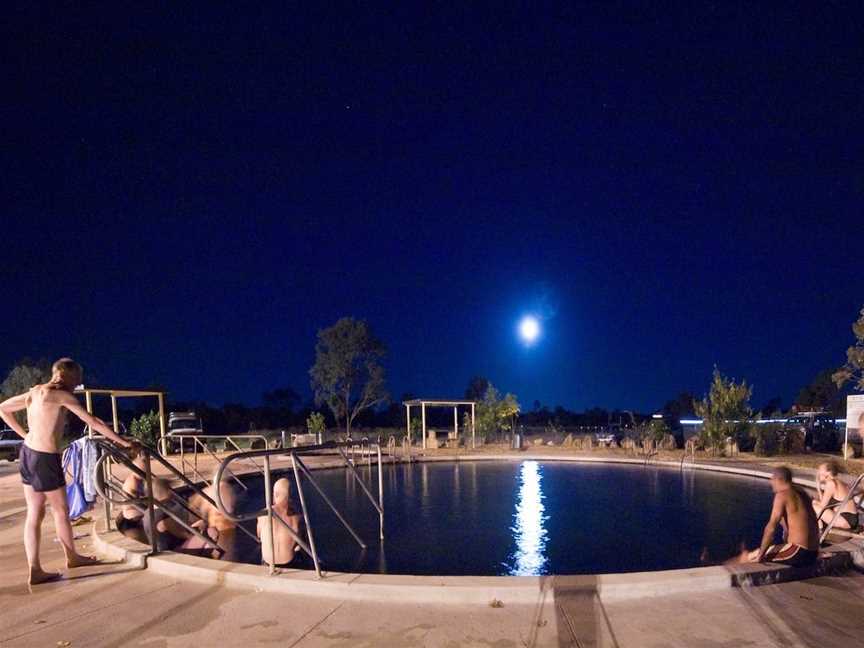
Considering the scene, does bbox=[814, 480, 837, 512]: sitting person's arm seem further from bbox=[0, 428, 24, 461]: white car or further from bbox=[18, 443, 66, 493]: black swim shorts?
bbox=[0, 428, 24, 461]: white car

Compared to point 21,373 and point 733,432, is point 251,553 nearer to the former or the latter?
point 733,432

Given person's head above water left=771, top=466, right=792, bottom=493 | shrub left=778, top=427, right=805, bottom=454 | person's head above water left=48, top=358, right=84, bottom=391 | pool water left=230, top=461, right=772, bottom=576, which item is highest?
person's head above water left=48, top=358, right=84, bottom=391

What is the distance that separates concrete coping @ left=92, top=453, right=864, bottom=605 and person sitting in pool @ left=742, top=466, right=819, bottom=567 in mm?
104

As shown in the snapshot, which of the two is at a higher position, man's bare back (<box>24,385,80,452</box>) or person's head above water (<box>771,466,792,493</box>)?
man's bare back (<box>24,385,80,452</box>)

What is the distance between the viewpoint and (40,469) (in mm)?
3973

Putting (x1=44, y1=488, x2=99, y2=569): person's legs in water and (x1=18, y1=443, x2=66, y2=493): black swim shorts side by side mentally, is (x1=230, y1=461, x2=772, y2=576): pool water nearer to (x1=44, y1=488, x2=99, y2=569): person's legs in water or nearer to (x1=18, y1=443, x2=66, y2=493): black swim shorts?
(x1=44, y1=488, x2=99, y2=569): person's legs in water

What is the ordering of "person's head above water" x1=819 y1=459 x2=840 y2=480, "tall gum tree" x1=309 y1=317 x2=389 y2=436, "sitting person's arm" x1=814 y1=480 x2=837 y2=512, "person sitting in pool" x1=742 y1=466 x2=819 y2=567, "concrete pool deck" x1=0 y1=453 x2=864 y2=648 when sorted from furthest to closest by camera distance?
"tall gum tree" x1=309 y1=317 x2=389 y2=436 < "person's head above water" x1=819 y1=459 x2=840 y2=480 < "sitting person's arm" x1=814 y1=480 x2=837 y2=512 < "person sitting in pool" x1=742 y1=466 x2=819 y2=567 < "concrete pool deck" x1=0 y1=453 x2=864 y2=648

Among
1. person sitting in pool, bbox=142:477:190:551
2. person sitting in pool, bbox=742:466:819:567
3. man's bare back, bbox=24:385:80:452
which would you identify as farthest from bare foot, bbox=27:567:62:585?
person sitting in pool, bbox=742:466:819:567

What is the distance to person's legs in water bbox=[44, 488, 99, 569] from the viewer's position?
13.4ft

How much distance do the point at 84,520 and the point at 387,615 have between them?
4.97 metres

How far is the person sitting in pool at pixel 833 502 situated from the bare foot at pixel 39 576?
681cm

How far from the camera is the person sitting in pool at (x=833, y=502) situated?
575 cm

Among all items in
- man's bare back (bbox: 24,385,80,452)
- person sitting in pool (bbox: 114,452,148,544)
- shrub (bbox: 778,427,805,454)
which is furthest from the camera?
shrub (bbox: 778,427,805,454)

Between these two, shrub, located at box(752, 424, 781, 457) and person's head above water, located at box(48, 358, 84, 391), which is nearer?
person's head above water, located at box(48, 358, 84, 391)
